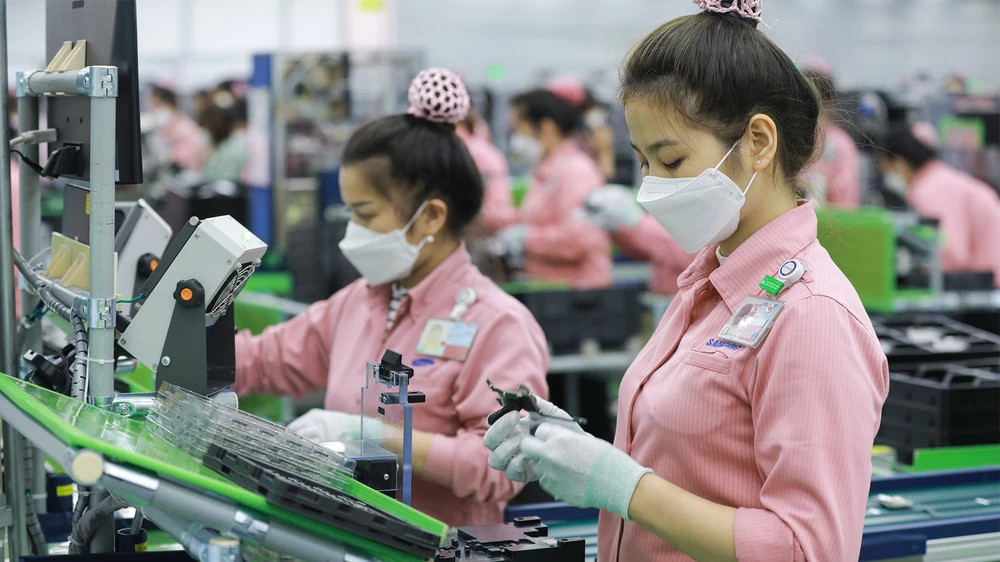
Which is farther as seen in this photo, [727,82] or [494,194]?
[494,194]

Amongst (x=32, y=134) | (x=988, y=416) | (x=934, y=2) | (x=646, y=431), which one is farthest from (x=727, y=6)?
(x=934, y=2)

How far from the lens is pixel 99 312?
153 cm

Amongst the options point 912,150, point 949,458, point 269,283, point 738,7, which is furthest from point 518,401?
point 912,150

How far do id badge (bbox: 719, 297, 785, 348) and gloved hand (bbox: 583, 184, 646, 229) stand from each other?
3871mm

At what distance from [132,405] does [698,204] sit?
93 cm

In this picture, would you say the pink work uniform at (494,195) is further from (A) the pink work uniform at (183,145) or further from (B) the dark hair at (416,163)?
(A) the pink work uniform at (183,145)

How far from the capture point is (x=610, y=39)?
14.8 metres

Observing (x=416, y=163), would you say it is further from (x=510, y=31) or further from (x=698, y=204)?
(x=510, y=31)

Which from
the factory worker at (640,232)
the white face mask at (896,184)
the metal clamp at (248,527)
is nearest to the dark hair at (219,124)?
the factory worker at (640,232)

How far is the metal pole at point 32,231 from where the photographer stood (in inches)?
76.7

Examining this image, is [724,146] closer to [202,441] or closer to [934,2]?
[202,441]

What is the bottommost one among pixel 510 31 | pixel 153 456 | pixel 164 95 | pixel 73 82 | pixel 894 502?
pixel 894 502

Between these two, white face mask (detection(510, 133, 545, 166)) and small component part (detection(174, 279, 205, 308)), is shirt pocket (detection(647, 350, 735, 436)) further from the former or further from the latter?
white face mask (detection(510, 133, 545, 166))

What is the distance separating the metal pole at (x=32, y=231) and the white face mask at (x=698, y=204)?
1168 millimetres
